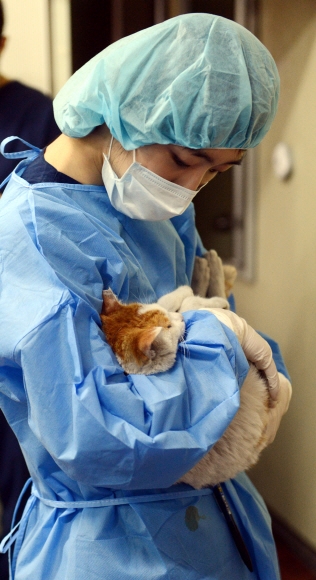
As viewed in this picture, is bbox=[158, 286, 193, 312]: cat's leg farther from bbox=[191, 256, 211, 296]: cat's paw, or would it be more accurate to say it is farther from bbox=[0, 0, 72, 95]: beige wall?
bbox=[0, 0, 72, 95]: beige wall

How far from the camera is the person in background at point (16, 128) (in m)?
1.73

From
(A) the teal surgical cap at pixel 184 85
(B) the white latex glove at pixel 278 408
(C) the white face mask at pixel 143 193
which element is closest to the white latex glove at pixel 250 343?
(B) the white latex glove at pixel 278 408

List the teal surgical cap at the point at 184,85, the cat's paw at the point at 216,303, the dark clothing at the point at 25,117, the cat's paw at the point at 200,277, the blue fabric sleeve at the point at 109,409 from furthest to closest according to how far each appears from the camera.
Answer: the dark clothing at the point at 25,117 < the cat's paw at the point at 200,277 < the cat's paw at the point at 216,303 < the teal surgical cap at the point at 184,85 < the blue fabric sleeve at the point at 109,409

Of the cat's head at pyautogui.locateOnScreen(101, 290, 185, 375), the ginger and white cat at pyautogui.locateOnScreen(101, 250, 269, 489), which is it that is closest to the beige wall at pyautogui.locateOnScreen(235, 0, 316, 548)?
the ginger and white cat at pyautogui.locateOnScreen(101, 250, 269, 489)

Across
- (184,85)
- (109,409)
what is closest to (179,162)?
(184,85)

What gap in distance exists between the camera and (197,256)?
4.77 ft

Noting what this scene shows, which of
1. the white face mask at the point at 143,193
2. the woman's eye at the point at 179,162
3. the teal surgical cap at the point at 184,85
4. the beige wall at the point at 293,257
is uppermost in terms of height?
the teal surgical cap at the point at 184,85

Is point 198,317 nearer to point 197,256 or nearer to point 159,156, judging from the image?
point 159,156

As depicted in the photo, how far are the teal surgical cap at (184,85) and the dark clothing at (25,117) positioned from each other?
0.73 m

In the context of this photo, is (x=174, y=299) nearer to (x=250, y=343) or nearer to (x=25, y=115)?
(x=250, y=343)

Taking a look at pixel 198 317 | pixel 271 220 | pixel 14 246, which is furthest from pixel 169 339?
pixel 271 220

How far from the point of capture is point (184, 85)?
0.97 meters

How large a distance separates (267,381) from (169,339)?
1.09ft

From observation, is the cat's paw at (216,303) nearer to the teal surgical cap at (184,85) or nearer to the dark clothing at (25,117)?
the teal surgical cap at (184,85)
